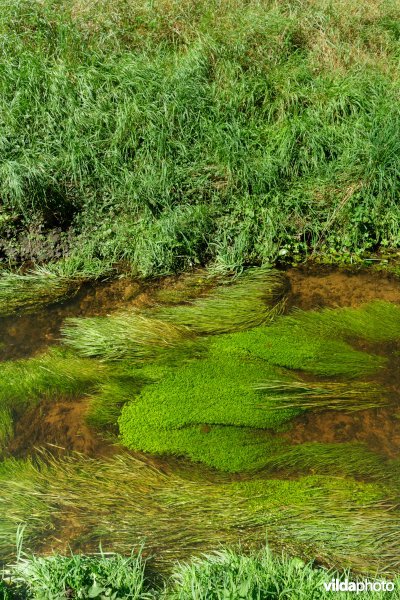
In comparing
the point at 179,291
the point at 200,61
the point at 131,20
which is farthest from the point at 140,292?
the point at 131,20

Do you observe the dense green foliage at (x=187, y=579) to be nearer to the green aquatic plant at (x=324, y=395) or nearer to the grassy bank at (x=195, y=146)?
the green aquatic plant at (x=324, y=395)

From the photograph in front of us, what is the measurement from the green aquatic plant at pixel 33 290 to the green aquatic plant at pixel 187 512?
1549mm

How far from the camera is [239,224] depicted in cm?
522

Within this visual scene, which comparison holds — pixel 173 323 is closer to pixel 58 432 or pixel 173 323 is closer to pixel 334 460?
pixel 58 432

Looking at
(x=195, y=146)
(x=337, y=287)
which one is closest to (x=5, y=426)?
(x=337, y=287)

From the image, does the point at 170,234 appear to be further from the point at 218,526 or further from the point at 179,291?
the point at 218,526

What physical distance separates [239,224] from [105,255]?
1.19m

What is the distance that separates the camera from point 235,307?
4.61 metres

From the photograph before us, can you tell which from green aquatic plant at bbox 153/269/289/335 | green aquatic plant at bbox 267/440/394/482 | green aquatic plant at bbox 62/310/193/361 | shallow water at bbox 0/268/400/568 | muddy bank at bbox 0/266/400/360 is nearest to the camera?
green aquatic plant at bbox 267/440/394/482

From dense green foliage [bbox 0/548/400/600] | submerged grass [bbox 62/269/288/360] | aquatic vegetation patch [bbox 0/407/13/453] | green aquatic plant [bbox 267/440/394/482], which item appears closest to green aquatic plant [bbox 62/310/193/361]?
submerged grass [bbox 62/269/288/360]

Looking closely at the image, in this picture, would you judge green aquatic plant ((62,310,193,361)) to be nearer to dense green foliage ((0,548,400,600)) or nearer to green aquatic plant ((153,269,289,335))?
green aquatic plant ((153,269,289,335))

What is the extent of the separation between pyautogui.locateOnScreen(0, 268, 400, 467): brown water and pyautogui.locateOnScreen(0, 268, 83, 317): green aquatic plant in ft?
0.26

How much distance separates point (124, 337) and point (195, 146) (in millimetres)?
2176

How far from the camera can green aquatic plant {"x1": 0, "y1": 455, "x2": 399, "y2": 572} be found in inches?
121
